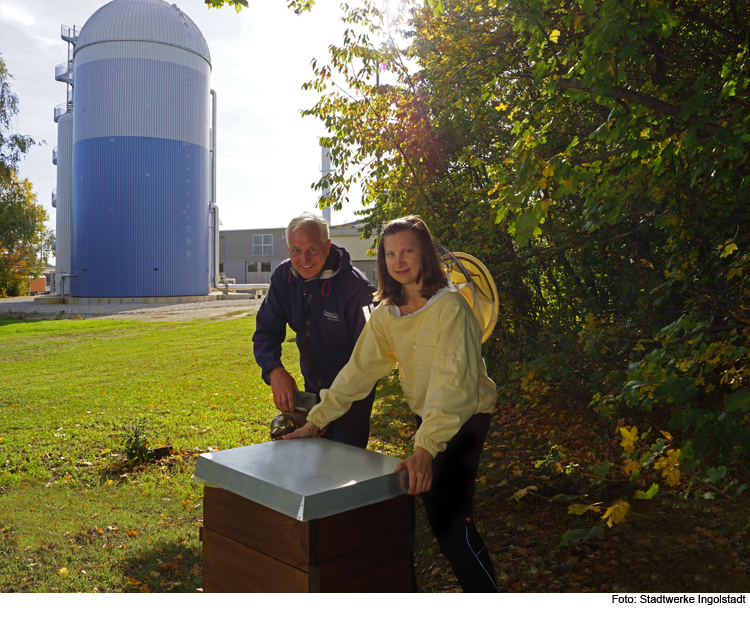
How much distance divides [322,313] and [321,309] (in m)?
0.02

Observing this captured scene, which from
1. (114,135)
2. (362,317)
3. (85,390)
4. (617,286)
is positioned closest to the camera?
(362,317)

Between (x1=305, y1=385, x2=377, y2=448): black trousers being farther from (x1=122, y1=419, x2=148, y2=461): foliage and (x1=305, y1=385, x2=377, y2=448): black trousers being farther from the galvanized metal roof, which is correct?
the galvanized metal roof

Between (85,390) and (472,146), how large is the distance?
23.9 ft

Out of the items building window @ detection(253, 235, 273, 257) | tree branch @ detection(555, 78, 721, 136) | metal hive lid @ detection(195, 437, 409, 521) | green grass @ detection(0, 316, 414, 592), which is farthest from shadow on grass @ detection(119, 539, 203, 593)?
building window @ detection(253, 235, 273, 257)

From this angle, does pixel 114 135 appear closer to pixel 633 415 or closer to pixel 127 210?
pixel 127 210

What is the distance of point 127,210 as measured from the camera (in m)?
28.1

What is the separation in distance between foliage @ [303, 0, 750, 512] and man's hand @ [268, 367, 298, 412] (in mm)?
1377

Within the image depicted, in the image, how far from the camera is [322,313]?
3475 mm

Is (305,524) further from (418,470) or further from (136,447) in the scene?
(136,447)

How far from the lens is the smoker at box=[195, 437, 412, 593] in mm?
1942

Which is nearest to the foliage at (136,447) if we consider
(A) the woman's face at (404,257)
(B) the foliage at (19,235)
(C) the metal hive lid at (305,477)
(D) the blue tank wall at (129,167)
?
(C) the metal hive lid at (305,477)

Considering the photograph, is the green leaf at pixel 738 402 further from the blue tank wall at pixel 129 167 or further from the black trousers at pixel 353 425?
the blue tank wall at pixel 129 167

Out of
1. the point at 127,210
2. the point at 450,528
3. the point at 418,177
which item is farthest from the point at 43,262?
the point at 450,528

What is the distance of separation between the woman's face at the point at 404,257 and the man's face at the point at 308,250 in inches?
34.3
